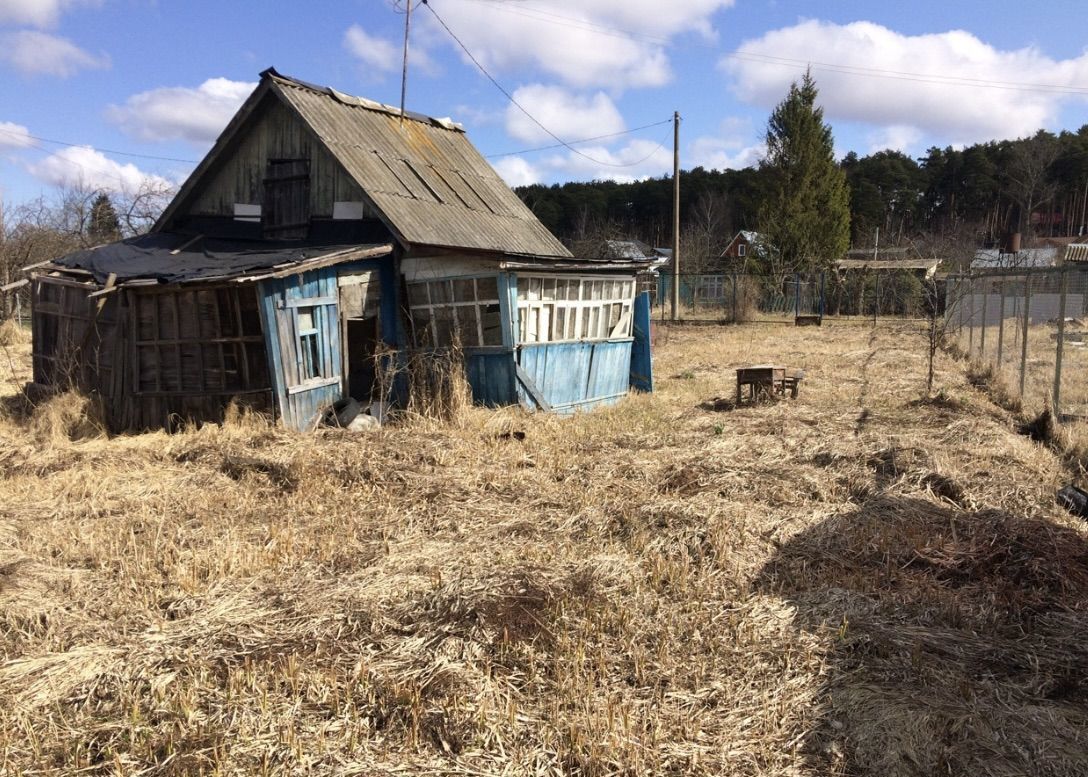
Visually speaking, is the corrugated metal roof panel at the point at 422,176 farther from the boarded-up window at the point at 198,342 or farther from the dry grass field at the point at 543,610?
the dry grass field at the point at 543,610

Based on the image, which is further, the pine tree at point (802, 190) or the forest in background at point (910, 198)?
the forest in background at point (910, 198)

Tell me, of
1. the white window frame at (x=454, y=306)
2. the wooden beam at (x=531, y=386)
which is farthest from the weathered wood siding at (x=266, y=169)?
the wooden beam at (x=531, y=386)

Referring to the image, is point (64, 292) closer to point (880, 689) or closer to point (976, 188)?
point (880, 689)

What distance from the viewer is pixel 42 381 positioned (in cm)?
1250

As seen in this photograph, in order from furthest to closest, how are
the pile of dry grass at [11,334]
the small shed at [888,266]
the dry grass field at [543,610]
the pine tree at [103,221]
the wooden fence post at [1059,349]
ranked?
the small shed at [888,266]
the pine tree at [103,221]
the pile of dry grass at [11,334]
the wooden fence post at [1059,349]
the dry grass field at [543,610]

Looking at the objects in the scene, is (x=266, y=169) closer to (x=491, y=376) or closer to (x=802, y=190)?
(x=491, y=376)

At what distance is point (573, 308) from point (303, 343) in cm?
457

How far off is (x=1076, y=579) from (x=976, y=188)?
69.0 meters

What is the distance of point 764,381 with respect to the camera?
12.7m

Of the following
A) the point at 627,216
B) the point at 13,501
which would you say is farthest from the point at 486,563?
the point at 627,216

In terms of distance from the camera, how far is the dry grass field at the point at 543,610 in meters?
3.63

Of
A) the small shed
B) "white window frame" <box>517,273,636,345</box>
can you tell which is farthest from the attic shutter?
the small shed

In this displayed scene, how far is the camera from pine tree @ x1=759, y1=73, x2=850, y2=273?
133ft

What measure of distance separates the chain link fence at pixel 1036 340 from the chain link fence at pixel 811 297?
13.6ft
